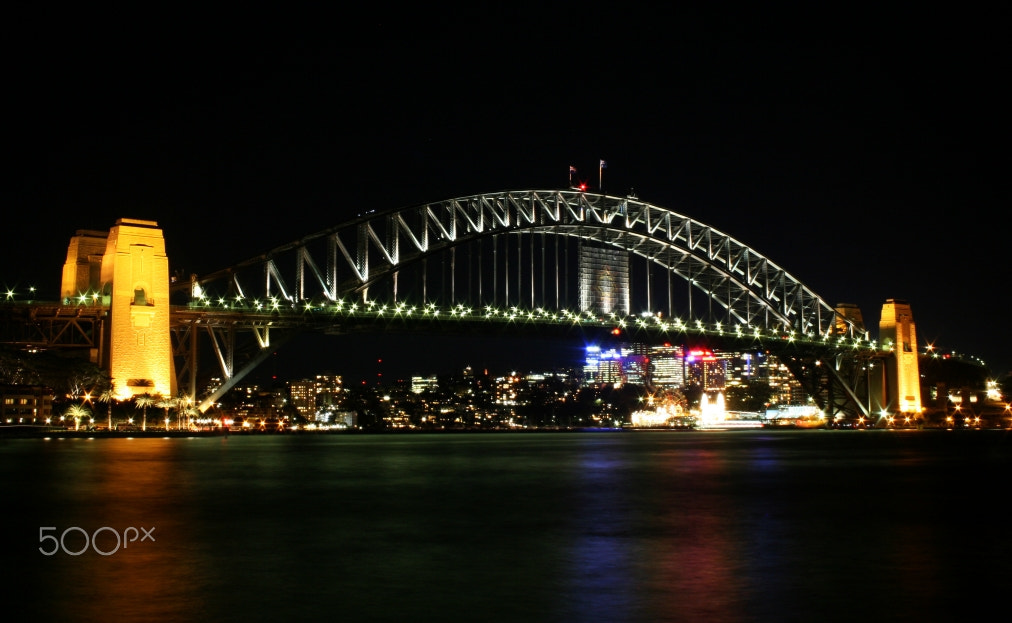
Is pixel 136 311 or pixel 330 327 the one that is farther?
pixel 330 327

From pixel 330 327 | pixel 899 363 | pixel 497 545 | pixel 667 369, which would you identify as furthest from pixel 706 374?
pixel 497 545

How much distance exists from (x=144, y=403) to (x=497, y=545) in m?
39.1

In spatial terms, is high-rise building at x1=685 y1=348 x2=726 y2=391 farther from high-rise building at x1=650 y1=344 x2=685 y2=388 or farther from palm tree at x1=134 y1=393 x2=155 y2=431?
palm tree at x1=134 y1=393 x2=155 y2=431

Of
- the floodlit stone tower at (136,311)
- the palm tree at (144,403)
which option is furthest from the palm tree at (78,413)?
the palm tree at (144,403)

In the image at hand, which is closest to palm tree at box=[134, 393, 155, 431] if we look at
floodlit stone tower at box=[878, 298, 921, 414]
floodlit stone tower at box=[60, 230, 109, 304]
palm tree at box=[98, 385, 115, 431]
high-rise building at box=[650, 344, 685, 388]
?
palm tree at box=[98, 385, 115, 431]

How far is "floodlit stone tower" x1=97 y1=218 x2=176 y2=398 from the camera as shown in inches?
1953

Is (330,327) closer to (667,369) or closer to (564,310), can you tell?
(564,310)

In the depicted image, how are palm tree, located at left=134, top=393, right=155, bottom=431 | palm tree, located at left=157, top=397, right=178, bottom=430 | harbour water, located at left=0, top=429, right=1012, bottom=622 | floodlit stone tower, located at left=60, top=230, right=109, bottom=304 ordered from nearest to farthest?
harbour water, located at left=0, top=429, right=1012, bottom=622 < palm tree, located at left=134, top=393, right=155, bottom=431 < palm tree, located at left=157, top=397, right=178, bottom=430 < floodlit stone tower, located at left=60, top=230, right=109, bottom=304

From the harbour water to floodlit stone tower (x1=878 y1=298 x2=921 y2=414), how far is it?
64.7m

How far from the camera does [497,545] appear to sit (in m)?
14.5

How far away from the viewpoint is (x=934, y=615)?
32.0 feet

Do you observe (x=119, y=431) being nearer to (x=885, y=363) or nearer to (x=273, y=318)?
(x=273, y=318)

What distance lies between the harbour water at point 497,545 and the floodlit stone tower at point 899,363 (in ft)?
212

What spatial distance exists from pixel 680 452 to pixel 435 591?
33.7 metres
